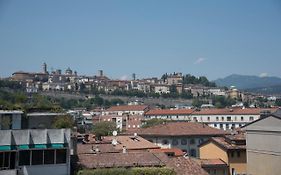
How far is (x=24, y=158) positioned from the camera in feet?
56.4

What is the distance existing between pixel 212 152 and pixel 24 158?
1800 cm

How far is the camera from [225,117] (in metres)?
83.0

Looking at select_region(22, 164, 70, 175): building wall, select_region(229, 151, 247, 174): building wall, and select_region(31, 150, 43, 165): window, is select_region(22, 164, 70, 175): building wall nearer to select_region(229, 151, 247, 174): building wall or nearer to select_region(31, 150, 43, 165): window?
select_region(31, 150, 43, 165): window

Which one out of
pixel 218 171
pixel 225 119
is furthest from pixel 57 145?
pixel 225 119

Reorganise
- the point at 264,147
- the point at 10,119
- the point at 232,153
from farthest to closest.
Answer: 1. the point at 232,153
2. the point at 264,147
3. the point at 10,119

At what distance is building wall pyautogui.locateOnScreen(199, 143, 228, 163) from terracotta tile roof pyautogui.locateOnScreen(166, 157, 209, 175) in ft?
26.9

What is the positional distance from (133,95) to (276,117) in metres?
137

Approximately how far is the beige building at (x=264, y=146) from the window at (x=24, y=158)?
53.3 ft

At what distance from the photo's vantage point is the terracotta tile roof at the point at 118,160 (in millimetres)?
19500

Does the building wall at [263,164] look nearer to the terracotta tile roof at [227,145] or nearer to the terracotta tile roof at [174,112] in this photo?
the terracotta tile roof at [227,145]

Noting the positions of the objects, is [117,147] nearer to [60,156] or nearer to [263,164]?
[60,156]

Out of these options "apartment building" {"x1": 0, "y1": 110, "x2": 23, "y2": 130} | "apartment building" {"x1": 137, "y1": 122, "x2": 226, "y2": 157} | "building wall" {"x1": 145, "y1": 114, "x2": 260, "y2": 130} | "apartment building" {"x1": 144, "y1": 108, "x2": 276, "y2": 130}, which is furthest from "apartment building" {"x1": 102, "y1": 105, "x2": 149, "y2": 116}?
"apartment building" {"x1": 0, "y1": 110, "x2": 23, "y2": 130}

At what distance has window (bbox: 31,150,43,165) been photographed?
17.4 meters

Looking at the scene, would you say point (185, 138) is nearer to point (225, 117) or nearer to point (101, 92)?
point (225, 117)
